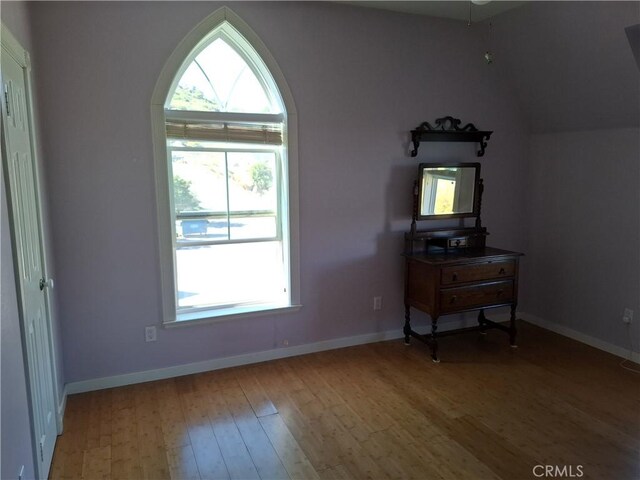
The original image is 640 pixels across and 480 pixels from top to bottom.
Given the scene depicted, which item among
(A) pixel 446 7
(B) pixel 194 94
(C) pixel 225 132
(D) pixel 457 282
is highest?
(A) pixel 446 7

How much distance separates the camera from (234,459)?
2.31 metres

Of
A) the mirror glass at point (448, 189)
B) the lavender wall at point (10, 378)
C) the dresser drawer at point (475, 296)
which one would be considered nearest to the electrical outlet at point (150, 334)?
the lavender wall at point (10, 378)

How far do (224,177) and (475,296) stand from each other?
2.09 metres

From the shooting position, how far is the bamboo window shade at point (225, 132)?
A: 9.98 feet

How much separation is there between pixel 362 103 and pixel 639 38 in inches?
69.6

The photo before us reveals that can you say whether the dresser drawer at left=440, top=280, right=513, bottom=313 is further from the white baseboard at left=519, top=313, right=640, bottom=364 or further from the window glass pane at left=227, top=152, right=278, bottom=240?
the window glass pane at left=227, top=152, right=278, bottom=240

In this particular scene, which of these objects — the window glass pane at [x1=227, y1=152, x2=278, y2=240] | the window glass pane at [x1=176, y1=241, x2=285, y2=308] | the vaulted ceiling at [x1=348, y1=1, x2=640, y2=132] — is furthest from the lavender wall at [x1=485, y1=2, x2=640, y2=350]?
the window glass pane at [x1=176, y1=241, x2=285, y2=308]

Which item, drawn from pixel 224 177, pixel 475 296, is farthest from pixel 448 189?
pixel 224 177

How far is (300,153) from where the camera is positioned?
3355 millimetres

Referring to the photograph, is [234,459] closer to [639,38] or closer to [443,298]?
[443,298]

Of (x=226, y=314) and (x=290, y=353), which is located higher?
(x=226, y=314)

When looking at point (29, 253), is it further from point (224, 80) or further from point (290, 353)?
point (290, 353)

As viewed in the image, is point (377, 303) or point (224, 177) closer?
point (224, 177)

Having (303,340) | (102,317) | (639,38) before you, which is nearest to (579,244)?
(639,38)
